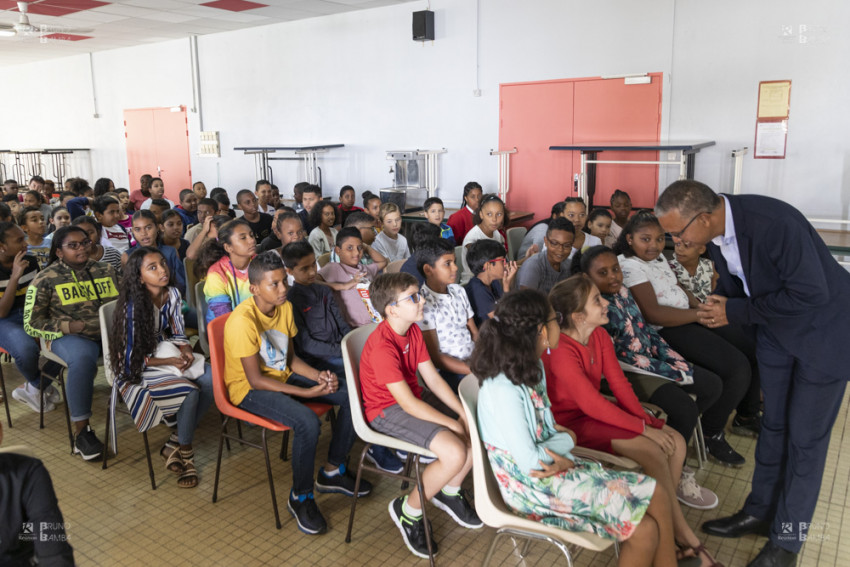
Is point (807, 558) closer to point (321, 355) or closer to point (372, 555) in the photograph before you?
point (372, 555)

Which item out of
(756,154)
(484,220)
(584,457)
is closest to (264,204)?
(484,220)

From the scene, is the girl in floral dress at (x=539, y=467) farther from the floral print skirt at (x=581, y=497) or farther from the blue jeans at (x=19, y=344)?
the blue jeans at (x=19, y=344)

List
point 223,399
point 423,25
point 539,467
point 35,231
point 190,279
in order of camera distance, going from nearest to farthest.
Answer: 1. point 539,467
2. point 223,399
3. point 190,279
4. point 35,231
5. point 423,25

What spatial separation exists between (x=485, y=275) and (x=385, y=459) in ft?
3.35

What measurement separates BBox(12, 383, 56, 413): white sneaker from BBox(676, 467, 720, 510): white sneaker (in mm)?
3514

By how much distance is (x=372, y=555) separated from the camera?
2.53m

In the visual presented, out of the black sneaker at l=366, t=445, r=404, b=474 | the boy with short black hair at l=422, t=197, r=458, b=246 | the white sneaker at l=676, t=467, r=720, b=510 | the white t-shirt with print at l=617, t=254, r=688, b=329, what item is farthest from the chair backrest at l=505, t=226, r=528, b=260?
the white sneaker at l=676, t=467, r=720, b=510

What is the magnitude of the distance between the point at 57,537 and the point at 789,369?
7.59 feet

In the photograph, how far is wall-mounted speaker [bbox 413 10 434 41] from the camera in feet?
25.0

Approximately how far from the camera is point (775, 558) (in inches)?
92.2

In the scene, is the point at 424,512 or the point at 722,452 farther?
the point at 722,452

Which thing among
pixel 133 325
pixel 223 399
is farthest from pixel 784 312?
pixel 133 325

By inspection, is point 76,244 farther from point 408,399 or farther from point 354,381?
point 408,399

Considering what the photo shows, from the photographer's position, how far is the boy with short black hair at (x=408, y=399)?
2418 mm
